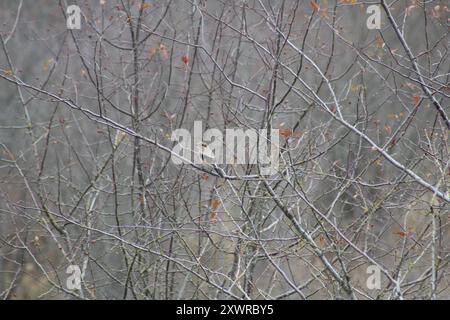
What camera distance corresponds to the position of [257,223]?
631 cm

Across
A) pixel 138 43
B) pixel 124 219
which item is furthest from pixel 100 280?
pixel 138 43

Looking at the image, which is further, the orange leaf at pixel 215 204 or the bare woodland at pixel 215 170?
the orange leaf at pixel 215 204

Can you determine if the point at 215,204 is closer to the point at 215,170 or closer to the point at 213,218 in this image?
the point at 213,218

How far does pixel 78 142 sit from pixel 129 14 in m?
2.48

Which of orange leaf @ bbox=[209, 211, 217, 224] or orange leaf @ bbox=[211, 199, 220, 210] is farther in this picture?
orange leaf @ bbox=[211, 199, 220, 210]

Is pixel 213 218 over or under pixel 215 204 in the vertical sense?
under

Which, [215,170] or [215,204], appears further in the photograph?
[215,204]

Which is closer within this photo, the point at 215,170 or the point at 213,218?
the point at 215,170

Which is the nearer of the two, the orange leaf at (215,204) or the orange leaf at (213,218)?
the orange leaf at (213,218)

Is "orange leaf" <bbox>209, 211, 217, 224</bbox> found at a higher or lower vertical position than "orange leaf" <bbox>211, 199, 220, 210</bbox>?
lower

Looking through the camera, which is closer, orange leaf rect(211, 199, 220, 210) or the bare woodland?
the bare woodland

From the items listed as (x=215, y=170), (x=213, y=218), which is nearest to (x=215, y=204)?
(x=213, y=218)

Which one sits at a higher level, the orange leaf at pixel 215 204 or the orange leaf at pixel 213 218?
the orange leaf at pixel 215 204
